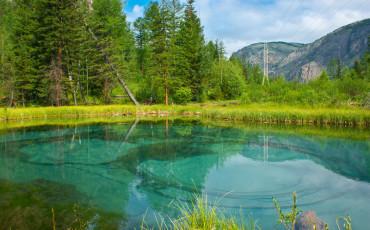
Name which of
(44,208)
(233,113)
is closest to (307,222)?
(44,208)

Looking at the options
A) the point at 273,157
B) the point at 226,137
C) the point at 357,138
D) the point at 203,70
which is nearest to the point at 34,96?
the point at 203,70

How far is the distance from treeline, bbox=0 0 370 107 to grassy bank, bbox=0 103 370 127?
2.12 metres

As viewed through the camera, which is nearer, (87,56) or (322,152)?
(322,152)

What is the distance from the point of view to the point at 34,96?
98.8 ft

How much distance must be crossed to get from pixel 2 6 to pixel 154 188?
50.2 metres

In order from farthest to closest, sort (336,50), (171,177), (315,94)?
(336,50), (315,94), (171,177)

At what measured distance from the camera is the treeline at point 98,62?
1072 inches

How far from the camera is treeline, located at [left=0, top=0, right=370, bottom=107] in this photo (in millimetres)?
27219

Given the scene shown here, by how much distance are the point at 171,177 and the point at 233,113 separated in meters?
15.1

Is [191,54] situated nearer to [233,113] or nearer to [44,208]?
[233,113]

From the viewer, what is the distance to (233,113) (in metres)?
23.0

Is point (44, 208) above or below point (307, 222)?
below

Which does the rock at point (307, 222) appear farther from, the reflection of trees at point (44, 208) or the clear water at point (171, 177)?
the reflection of trees at point (44, 208)

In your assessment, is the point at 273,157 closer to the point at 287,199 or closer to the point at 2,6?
the point at 287,199
